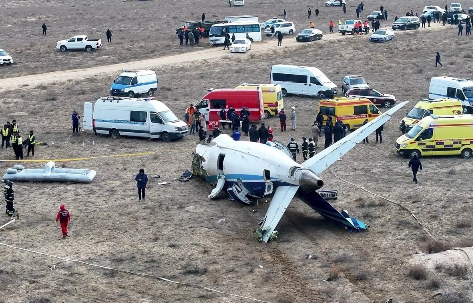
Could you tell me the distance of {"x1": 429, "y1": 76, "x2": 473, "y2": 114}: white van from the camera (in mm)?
49406

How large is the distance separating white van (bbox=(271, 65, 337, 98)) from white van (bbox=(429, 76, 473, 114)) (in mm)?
6739

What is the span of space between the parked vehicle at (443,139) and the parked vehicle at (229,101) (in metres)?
10.8

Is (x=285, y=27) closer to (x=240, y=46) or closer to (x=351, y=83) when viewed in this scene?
(x=240, y=46)

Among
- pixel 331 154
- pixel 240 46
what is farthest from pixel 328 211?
pixel 240 46

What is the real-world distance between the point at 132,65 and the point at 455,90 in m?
27.0

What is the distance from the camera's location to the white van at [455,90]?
162 ft

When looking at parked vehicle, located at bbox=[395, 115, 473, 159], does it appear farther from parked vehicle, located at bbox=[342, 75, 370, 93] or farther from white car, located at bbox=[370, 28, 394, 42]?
white car, located at bbox=[370, 28, 394, 42]

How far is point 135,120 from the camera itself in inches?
1716

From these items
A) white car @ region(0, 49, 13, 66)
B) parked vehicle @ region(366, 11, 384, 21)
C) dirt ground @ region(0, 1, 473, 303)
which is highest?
parked vehicle @ region(366, 11, 384, 21)

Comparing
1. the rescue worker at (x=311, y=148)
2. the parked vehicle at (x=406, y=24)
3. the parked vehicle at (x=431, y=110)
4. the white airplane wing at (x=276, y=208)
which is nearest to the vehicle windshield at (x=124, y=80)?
the parked vehicle at (x=431, y=110)

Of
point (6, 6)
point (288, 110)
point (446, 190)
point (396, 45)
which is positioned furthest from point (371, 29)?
point (446, 190)

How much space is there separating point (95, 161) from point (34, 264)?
14.3m

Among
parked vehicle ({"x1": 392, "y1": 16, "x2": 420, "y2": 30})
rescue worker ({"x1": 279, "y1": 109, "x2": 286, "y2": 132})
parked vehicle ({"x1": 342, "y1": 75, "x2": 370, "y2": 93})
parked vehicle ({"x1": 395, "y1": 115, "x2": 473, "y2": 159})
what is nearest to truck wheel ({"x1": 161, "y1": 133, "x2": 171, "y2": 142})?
rescue worker ({"x1": 279, "y1": 109, "x2": 286, "y2": 132})

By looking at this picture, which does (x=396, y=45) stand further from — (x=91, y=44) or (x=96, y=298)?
(x=96, y=298)
